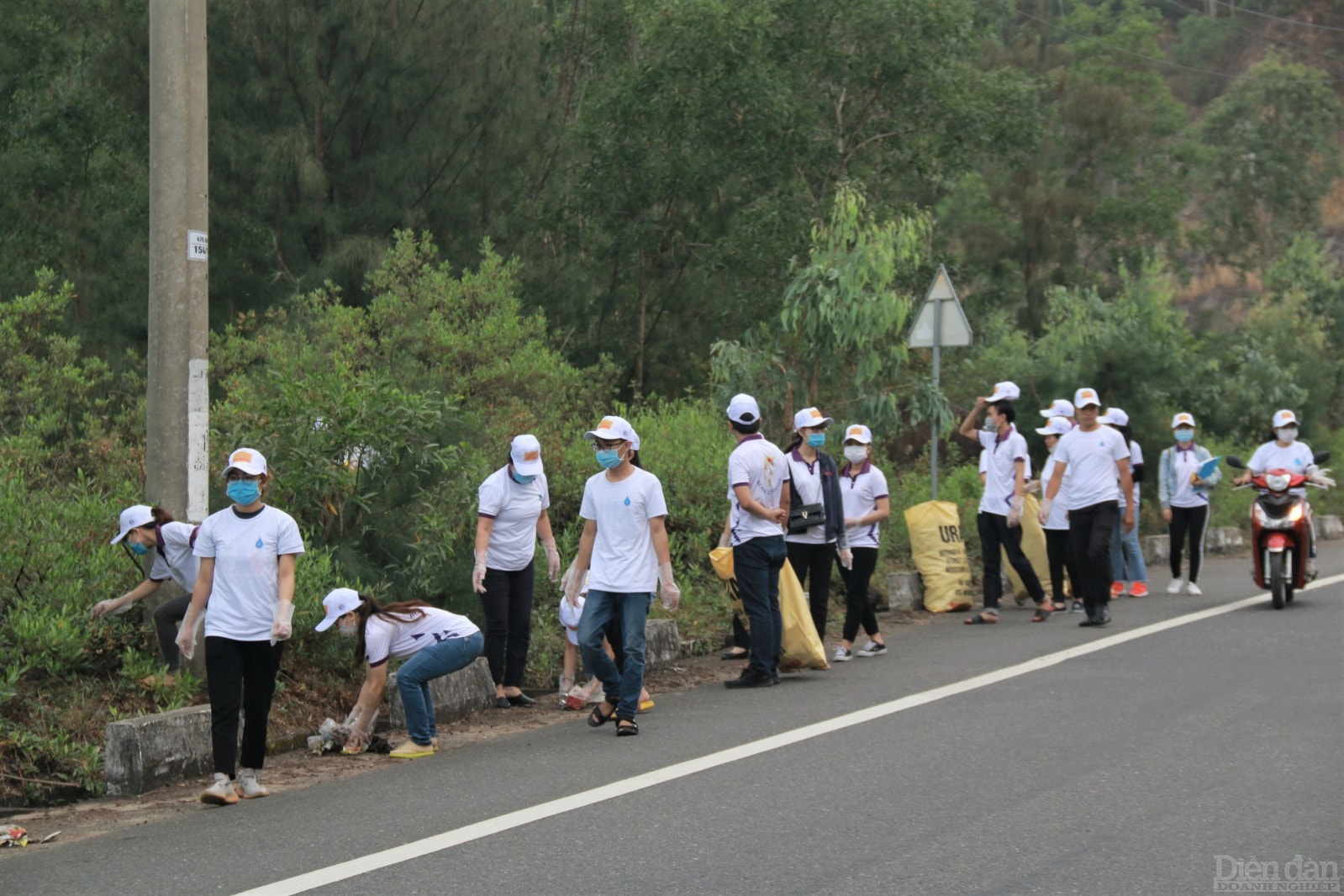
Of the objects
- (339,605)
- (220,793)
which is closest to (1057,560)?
(339,605)

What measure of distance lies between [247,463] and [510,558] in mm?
2893

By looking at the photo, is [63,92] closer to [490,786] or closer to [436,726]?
[436,726]

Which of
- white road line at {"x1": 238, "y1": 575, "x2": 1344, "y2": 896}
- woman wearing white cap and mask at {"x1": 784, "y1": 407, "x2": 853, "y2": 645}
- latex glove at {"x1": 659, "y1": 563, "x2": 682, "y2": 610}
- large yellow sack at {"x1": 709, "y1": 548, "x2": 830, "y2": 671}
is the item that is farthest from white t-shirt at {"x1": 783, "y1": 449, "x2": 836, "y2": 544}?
latex glove at {"x1": 659, "y1": 563, "x2": 682, "y2": 610}

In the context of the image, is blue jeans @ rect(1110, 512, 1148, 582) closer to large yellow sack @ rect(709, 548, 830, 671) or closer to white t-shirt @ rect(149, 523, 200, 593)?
large yellow sack @ rect(709, 548, 830, 671)

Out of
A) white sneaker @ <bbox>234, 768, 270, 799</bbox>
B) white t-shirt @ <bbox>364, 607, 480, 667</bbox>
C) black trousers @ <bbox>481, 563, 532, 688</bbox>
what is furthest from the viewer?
black trousers @ <bbox>481, 563, 532, 688</bbox>

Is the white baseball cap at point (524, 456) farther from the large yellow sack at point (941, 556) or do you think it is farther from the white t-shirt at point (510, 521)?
the large yellow sack at point (941, 556)

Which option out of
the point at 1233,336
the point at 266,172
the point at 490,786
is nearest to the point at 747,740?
the point at 490,786

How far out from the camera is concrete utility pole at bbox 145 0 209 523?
941 cm

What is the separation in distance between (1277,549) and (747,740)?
7.49m

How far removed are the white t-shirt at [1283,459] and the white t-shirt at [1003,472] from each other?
8.43ft

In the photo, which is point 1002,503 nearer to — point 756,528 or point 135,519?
point 756,528

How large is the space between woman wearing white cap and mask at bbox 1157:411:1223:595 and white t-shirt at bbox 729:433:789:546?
6486 millimetres

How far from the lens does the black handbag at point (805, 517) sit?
11445 mm

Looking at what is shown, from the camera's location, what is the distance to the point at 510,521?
34.6ft
